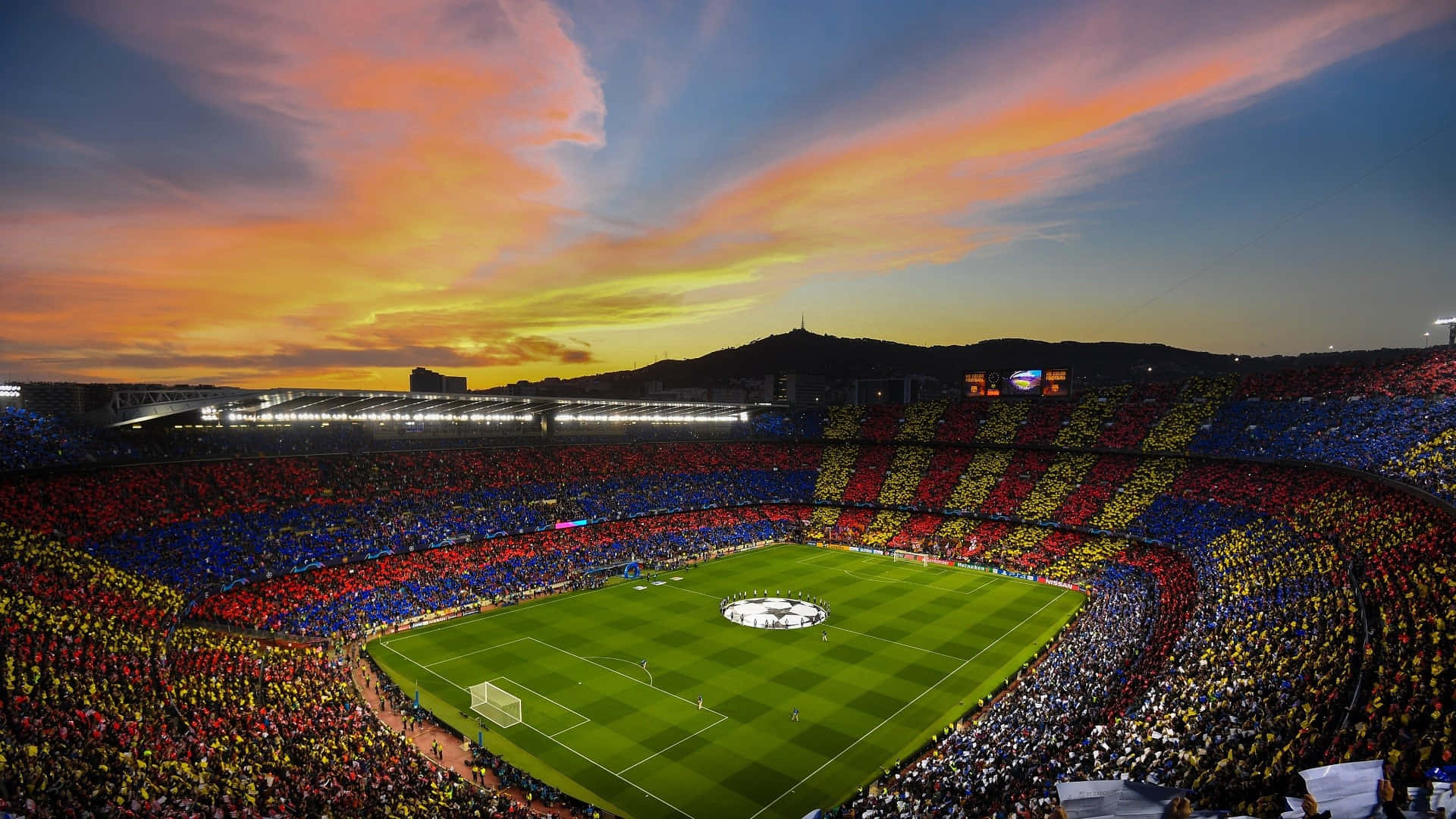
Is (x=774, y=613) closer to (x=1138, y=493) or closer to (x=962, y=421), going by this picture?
(x=1138, y=493)

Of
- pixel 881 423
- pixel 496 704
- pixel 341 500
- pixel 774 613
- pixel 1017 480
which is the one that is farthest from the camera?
pixel 881 423

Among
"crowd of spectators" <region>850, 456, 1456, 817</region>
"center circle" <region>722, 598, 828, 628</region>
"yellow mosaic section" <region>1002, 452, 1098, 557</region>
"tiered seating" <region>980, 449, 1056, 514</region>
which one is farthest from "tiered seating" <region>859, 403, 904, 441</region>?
"crowd of spectators" <region>850, 456, 1456, 817</region>

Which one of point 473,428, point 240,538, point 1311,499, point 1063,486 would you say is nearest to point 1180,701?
point 1311,499

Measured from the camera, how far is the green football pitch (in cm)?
2539

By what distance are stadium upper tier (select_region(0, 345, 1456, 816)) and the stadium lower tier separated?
15 centimetres

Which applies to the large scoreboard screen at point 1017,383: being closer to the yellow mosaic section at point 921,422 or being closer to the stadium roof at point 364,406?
the yellow mosaic section at point 921,422

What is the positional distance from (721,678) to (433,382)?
3910 inches

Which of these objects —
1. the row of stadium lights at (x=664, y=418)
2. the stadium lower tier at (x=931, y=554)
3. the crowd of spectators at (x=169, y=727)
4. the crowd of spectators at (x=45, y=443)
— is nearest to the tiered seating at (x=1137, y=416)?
the stadium lower tier at (x=931, y=554)

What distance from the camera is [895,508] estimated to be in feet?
219

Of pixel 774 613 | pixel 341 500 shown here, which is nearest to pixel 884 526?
pixel 774 613

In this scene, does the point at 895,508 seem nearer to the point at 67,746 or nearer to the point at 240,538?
the point at 240,538

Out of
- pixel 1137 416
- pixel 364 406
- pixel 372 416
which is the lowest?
pixel 1137 416

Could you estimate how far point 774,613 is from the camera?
43.2 meters

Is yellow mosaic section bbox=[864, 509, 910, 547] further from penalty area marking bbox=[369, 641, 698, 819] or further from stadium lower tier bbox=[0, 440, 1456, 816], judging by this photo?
penalty area marking bbox=[369, 641, 698, 819]
